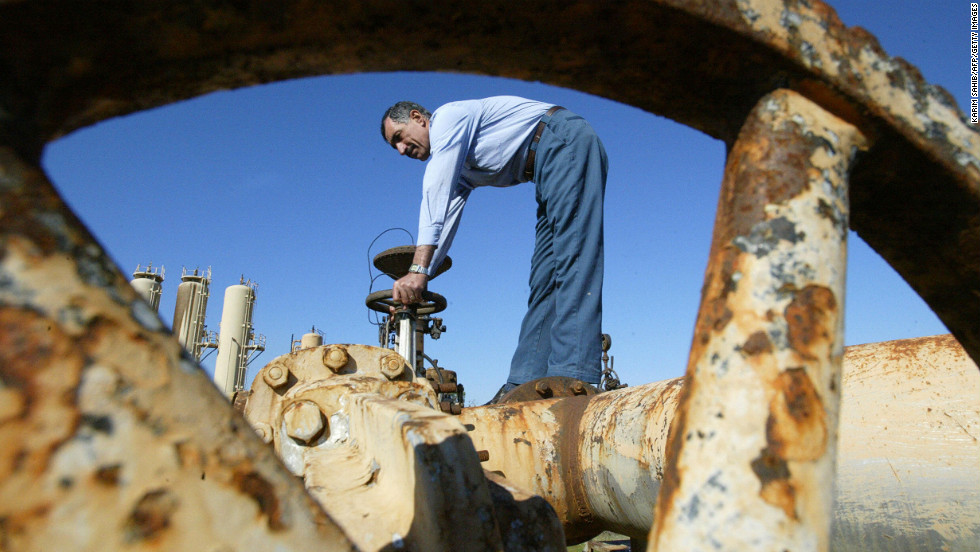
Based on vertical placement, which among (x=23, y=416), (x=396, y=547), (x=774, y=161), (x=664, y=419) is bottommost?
(x=396, y=547)

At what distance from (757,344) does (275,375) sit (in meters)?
1.40

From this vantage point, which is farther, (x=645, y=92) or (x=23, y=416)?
(x=645, y=92)

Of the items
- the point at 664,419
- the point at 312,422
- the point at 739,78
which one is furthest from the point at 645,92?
the point at 312,422

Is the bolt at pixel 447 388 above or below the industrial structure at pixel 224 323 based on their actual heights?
below

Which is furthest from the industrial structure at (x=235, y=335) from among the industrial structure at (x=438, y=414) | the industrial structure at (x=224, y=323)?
the industrial structure at (x=438, y=414)

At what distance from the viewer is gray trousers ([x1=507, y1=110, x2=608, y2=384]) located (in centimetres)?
257

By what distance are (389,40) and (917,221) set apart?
2.07 feet

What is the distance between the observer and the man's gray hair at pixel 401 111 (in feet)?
10.9

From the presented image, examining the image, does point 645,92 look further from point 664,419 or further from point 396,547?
point 664,419

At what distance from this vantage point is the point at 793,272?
20.7 inches

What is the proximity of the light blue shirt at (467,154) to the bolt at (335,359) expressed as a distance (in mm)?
1123

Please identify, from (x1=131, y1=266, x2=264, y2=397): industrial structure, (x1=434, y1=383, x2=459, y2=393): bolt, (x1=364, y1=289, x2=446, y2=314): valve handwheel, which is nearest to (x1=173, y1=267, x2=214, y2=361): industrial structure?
(x1=131, y1=266, x2=264, y2=397): industrial structure

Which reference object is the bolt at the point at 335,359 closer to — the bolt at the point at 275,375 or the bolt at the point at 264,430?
the bolt at the point at 275,375

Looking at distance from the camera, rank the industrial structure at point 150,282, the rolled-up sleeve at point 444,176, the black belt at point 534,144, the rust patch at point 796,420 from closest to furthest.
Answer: the rust patch at point 796,420 → the rolled-up sleeve at point 444,176 → the black belt at point 534,144 → the industrial structure at point 150,282
